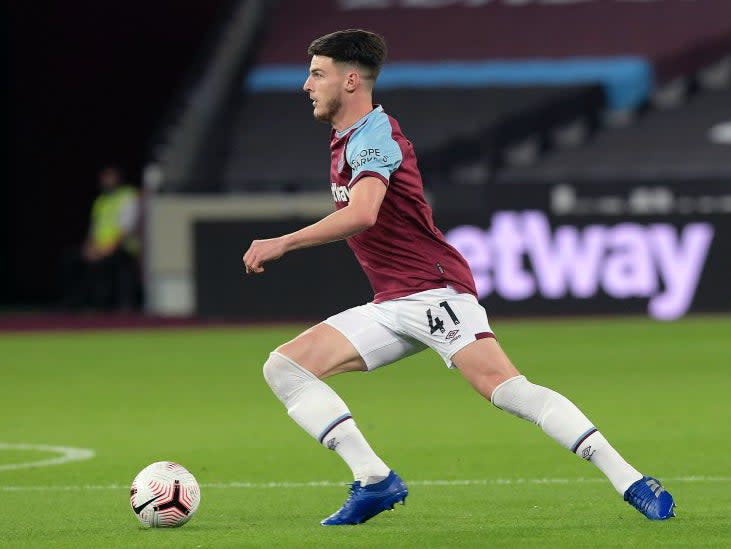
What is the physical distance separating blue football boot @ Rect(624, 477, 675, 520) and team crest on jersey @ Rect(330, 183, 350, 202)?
1.51m

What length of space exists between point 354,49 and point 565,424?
5.29 ft

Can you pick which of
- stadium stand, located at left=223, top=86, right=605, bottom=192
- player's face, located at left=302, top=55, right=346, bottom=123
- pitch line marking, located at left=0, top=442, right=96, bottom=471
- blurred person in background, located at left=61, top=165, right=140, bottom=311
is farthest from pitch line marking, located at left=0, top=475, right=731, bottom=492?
stadium stand, located at left=223, top=86, right=605, bottom=192

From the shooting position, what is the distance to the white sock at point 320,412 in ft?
22.3

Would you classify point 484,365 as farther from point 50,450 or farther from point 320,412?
point 50,450

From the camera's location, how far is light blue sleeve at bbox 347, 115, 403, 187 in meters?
6.62

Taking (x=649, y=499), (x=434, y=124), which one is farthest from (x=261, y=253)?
(x=434, y=124)

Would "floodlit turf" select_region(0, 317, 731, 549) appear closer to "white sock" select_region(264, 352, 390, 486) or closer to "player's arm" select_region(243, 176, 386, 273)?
"white sock" select_region(264, 352, 390, 486)

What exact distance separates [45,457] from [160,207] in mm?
13657

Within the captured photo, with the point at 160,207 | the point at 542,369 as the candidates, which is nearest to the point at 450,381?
the point at 542,369

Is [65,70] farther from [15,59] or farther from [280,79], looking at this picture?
[280,79]

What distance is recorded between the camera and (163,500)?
270 inches

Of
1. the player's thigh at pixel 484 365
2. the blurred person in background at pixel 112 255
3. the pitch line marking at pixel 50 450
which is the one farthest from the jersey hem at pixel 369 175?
the blurred person in background at pixel 112 255

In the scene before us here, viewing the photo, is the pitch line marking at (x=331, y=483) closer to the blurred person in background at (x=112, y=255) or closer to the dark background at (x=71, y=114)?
the blurred person in background at (x=112, y=255)

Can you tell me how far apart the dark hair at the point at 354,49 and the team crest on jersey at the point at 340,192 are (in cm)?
43
